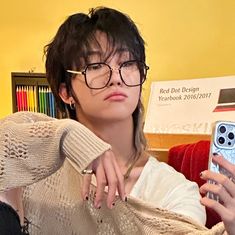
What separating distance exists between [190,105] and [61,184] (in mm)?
706

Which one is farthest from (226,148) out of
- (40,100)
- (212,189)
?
(40,100)

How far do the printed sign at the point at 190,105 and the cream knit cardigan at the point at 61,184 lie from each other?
1.98 ft

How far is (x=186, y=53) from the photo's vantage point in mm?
1735

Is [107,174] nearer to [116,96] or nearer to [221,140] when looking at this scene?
[221,140]

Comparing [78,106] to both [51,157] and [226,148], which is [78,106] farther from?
[226,148]

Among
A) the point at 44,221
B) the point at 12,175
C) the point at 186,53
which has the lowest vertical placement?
the point at 44,221

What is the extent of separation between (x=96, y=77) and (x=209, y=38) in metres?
0.87

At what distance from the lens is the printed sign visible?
1402 mm

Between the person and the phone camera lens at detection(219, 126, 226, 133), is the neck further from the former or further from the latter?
the phone camera lens at detection(219, 126, 226, 133)

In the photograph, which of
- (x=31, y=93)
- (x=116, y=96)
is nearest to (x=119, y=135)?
(x=116, y=96)

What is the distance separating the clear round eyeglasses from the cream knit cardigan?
0.16 meters

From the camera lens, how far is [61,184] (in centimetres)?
89

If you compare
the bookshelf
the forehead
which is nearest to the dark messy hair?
the forehead

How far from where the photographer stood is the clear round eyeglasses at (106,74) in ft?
2.95
